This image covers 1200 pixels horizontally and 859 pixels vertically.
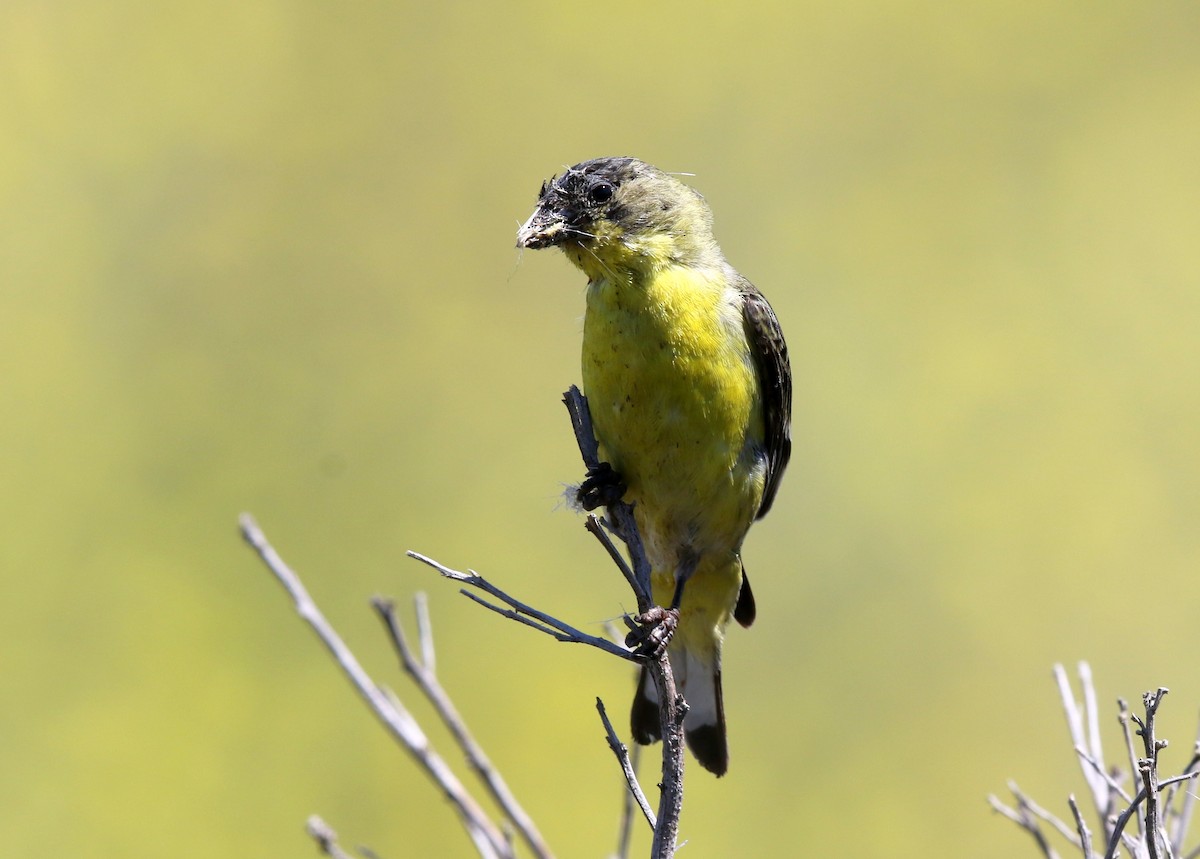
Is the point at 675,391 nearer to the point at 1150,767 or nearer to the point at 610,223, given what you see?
the point at 610,223

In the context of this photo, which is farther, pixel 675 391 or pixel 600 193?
pixel 600 193

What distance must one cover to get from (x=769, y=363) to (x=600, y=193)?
2.15 feet

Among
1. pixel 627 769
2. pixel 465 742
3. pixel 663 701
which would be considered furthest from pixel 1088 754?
pixel 465 742

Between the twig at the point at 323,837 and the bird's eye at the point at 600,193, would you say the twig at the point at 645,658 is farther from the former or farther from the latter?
the bird's eye at the point at 600,193

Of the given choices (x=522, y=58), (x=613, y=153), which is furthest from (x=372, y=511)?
(x=522, y=58)

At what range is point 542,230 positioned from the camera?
10.5ft

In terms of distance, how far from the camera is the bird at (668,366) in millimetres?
3104

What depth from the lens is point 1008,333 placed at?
6.16 metres

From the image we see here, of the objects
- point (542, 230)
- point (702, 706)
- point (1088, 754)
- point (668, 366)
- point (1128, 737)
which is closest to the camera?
point (1128, 737)

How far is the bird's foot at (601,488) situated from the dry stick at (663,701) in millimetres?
213

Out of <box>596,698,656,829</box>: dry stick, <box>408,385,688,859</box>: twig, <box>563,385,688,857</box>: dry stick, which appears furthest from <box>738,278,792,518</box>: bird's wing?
<box>596,698,656,829</box>: dry stick

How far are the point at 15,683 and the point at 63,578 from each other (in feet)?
1.58

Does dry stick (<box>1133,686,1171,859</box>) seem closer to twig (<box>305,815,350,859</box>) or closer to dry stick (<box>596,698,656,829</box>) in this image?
dry stick (<box>596,698,656,829</box>)

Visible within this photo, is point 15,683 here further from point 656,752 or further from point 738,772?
point 738,772
